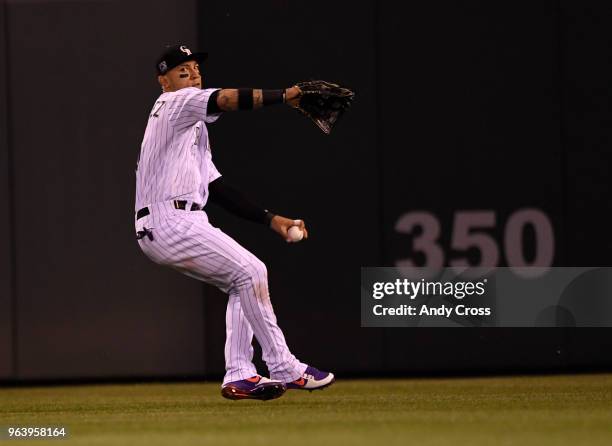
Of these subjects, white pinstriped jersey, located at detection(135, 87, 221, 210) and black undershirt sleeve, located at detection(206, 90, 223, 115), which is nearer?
black undershirt sleeve, located at detection(206, 90, 223, 115)

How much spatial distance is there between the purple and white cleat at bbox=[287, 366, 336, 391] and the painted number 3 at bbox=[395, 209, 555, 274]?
9.46ft

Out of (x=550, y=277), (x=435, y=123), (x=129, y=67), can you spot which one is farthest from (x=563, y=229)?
(x=129, y=67)

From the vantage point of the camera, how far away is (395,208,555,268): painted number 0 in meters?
9.47

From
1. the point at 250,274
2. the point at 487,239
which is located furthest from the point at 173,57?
the point at 487,239

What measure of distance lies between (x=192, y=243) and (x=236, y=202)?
47 centimetres

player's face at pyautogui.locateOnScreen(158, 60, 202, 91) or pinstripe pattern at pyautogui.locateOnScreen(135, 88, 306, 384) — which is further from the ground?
player's face at pyautogui.locateOnScreen(158, 60, 202, 91)

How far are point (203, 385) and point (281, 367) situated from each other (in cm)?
282

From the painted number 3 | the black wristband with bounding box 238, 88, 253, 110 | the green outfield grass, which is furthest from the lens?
the painted number 3

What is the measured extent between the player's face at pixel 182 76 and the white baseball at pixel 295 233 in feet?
3.40

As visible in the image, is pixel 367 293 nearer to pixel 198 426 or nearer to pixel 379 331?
pixel 379 331

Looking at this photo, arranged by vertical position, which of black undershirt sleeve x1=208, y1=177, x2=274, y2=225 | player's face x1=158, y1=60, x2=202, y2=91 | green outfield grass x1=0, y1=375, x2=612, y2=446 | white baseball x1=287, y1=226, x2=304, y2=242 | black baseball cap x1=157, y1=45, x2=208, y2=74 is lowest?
green outfield grass x1=0, y1=375, x2=612, y2=446

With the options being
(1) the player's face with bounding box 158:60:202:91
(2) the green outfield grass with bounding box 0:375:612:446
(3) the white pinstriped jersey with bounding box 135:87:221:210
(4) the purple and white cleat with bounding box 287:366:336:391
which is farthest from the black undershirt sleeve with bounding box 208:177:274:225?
(2) the green outfield grass with bounding box 0:375:612:446

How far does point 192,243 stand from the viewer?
6.61 m

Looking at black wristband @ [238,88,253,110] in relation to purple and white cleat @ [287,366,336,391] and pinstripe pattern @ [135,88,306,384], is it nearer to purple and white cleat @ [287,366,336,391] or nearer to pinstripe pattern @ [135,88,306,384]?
pinstripe pattern @ [135,88,306,384]
